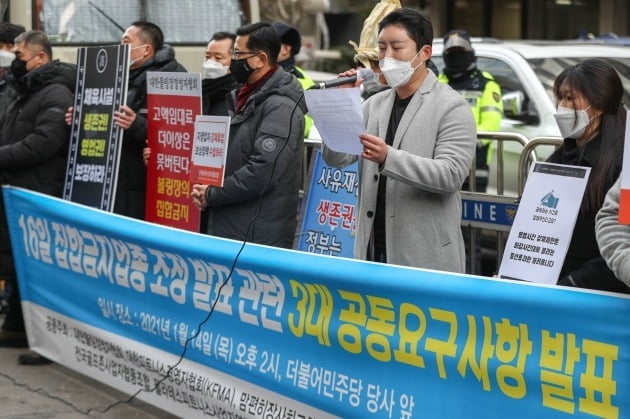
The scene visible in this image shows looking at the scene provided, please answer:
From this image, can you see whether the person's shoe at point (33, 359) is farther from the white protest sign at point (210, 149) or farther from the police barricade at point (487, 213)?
the police barricade at point (487, 213)

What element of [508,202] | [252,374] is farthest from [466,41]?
[252,374]

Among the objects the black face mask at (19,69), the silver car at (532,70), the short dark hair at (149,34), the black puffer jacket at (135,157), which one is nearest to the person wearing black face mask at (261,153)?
the black puffer jacket at (135,157)

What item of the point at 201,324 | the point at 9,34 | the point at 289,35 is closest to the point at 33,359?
the point at 201,324

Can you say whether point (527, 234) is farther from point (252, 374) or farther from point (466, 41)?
point (466, 41)

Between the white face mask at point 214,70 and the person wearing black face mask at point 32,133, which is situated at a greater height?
the white face mask at point 214,70

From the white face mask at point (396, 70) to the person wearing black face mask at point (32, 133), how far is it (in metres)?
3.21

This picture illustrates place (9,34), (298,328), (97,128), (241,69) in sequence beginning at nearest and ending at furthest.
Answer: (298,328) < (241,69) < (97,128) < (9,34)

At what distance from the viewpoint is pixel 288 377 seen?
4945 mm

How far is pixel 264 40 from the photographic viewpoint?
609 cm

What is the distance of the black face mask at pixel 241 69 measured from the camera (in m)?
6.09

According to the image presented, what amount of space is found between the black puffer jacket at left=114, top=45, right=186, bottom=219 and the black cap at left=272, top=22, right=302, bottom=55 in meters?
0.68

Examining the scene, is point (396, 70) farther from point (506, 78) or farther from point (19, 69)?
point (506, 78)

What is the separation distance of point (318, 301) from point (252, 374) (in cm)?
61

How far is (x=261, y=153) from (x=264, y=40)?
0.61m
